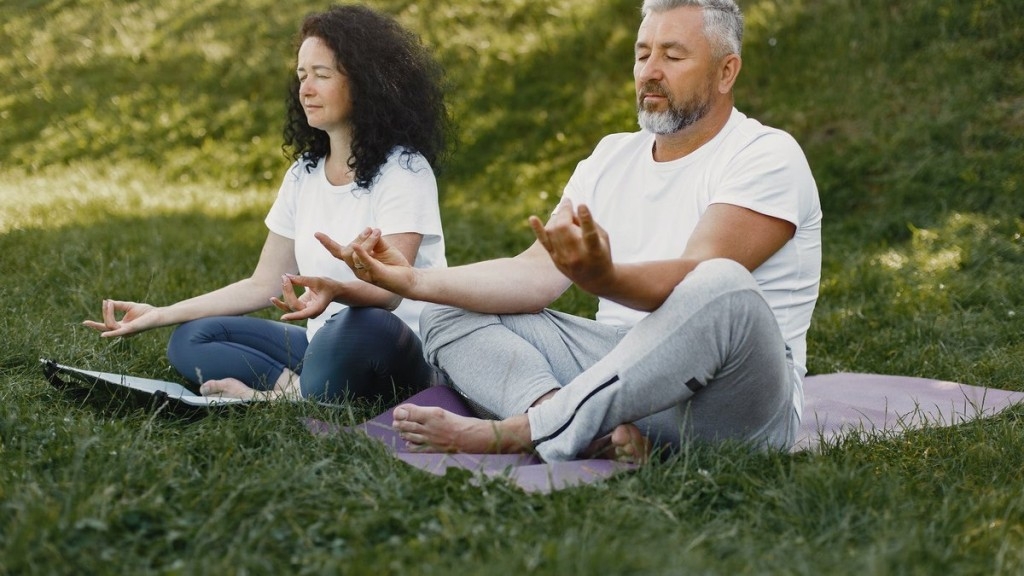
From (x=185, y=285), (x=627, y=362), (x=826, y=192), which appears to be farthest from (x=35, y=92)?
(x=627, y=362)

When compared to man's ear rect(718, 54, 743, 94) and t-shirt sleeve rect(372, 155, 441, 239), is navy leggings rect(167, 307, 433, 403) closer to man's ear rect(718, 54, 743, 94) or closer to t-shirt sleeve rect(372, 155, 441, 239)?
t-shirt sleeve rect(372, 155, 441, 239)

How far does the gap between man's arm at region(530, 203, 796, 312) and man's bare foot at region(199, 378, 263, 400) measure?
1482 millimetres

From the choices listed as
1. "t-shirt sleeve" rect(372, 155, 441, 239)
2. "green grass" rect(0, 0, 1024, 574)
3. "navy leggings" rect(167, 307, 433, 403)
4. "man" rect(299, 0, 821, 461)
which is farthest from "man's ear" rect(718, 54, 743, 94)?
"navy leggings" rect(167, 307, 433, 403)

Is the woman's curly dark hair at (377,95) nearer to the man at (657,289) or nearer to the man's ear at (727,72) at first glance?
the man at (657,289)

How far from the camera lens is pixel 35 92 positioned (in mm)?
11766

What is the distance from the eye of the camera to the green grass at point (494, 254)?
2.54m

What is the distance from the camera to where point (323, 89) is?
4246 mm

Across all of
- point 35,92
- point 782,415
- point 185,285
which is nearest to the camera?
point 782,415

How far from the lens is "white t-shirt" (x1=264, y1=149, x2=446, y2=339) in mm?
4059

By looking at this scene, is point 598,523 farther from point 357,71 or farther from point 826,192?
point 826,192

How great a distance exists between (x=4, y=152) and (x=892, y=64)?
7.77 m

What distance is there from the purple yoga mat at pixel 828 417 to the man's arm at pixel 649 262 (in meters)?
0.49

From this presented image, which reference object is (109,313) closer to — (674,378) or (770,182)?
(674,378)

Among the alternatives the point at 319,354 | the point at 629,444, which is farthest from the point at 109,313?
the point at 629,444
